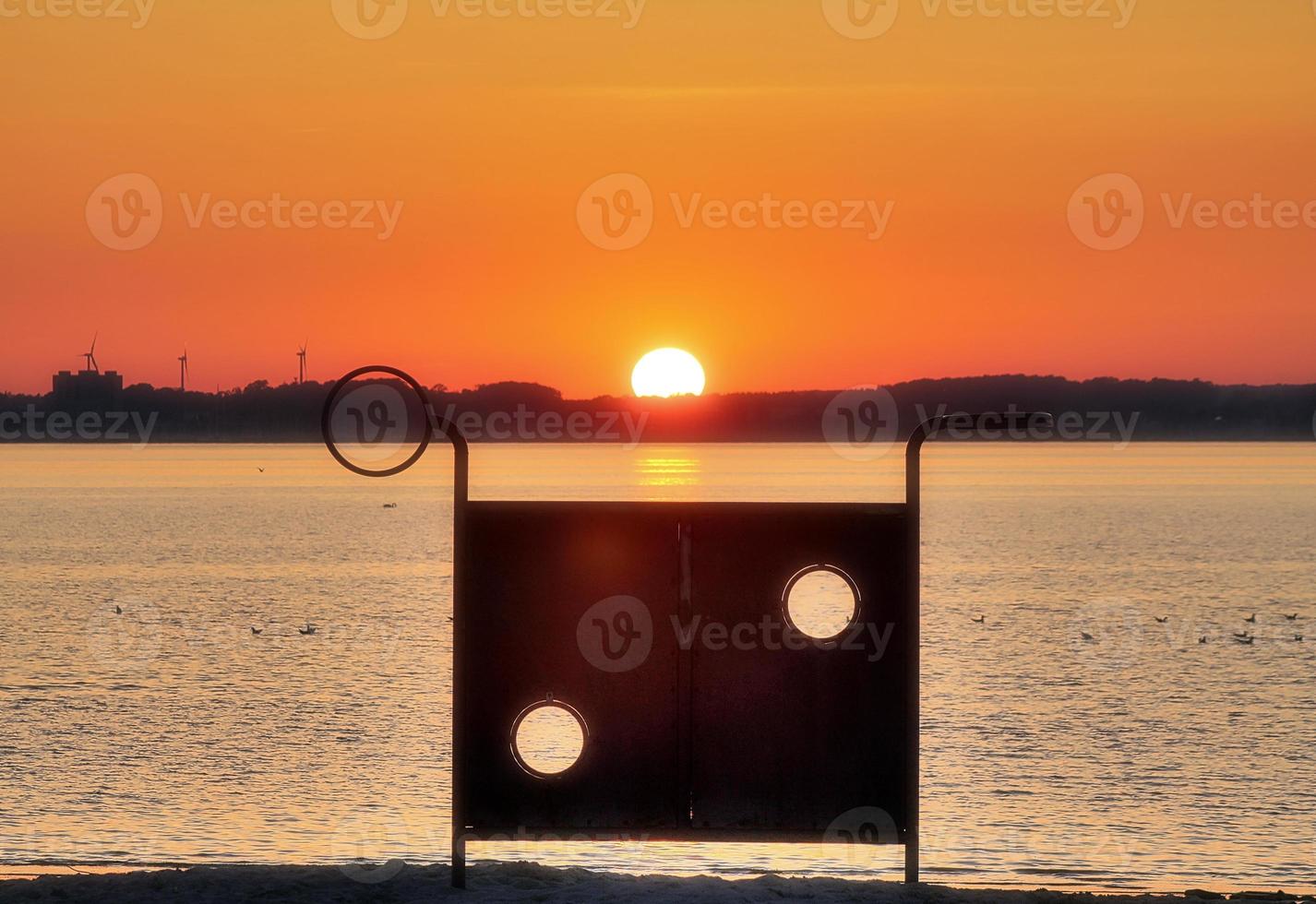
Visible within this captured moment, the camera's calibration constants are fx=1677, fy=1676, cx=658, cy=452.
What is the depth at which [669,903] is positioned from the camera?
7.93 meters


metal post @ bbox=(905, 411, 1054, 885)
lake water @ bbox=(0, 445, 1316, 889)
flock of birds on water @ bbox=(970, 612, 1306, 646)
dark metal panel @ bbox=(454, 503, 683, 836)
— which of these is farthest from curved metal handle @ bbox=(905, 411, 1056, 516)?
flock of birds on water @ bbox=(970, 612, 1306, 646)

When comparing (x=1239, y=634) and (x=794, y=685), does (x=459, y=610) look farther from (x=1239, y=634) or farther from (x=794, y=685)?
(x=1239, y=634)

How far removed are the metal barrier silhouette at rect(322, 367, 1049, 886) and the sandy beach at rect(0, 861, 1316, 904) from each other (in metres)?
0.33

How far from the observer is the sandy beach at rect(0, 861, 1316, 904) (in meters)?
8.07

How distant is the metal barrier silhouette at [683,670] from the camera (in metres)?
7.97

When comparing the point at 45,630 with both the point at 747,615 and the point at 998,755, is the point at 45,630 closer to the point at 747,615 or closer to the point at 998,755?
the point at 998,755

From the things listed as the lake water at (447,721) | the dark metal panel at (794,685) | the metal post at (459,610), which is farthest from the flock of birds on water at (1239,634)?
the metal post at (459,610)

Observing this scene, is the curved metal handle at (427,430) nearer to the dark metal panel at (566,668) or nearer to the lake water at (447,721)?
the dark metal panel at (566,668)

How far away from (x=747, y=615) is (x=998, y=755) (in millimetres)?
16842

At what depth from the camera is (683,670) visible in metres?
8.03

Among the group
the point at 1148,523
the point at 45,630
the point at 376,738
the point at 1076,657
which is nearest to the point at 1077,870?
the point at 376,738

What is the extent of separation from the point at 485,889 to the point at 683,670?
152 cm

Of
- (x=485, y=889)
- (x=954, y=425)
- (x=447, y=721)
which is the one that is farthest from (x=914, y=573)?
(x=447, y=721)

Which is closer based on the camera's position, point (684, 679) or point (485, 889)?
point (684, 679)
